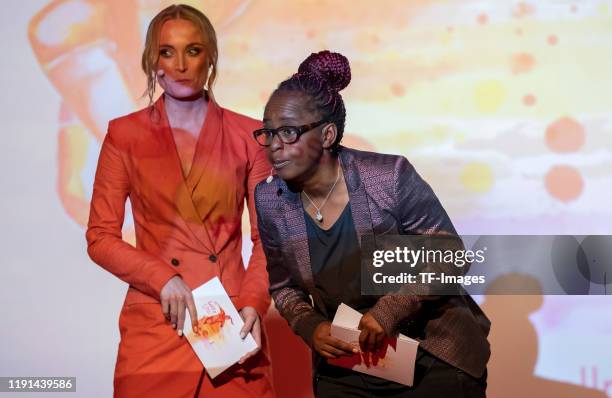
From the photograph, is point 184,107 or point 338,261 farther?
point 184,107

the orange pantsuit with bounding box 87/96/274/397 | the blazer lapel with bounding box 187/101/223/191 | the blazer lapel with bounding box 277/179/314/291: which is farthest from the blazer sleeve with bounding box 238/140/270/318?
the blazer lapel with bounding box 277/179/314/291

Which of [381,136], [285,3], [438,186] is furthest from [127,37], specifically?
[438,186]

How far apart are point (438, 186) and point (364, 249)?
721 millimetres

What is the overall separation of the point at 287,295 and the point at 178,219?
50 centimetres

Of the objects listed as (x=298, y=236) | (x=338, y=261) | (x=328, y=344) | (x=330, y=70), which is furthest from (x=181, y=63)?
(x=328, y=344)

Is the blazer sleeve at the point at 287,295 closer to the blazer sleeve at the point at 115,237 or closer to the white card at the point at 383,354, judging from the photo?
the white card at the point at 383,354

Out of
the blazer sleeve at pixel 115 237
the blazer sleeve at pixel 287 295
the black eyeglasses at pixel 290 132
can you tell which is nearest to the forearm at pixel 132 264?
the blazer sleeve at pixel 115 237

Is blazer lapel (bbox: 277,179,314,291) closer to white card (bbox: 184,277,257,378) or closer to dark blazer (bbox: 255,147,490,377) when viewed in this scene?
dark blazer (bbox: 255,147,490,377)

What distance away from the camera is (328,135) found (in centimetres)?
295

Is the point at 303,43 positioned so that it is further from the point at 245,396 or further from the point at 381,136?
the point at 245,396

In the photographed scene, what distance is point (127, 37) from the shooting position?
12.0 ft

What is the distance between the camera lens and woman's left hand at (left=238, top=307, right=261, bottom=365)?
10.4 feet

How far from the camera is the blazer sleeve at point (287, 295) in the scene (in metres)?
2.88

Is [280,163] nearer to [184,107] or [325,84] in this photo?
[325,84]
